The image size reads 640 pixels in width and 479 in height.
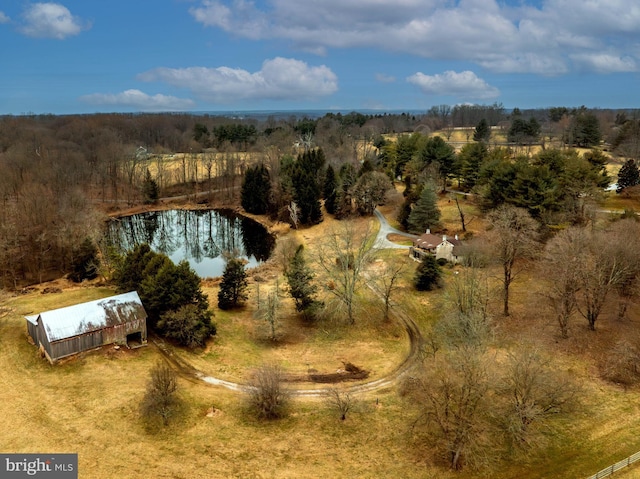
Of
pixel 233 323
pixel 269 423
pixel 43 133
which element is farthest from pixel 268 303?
pixel 43 133

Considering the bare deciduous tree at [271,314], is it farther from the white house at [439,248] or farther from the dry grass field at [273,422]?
the white house at [439,248]

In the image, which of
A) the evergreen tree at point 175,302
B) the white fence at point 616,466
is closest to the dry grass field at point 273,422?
the white fence at point 616,466

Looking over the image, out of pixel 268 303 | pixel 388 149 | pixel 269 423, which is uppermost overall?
pixel 388 149

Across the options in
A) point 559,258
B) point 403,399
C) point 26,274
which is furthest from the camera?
point 26,274

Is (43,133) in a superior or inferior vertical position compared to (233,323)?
superior

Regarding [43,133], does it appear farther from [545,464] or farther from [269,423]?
[545,464]

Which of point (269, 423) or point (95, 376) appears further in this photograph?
point (95, 376)

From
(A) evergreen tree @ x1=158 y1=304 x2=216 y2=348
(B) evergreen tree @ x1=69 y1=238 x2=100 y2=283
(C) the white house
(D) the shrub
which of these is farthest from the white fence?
(B) evergreen tree @ x1=69 y1=238 x2=100 y2=283
